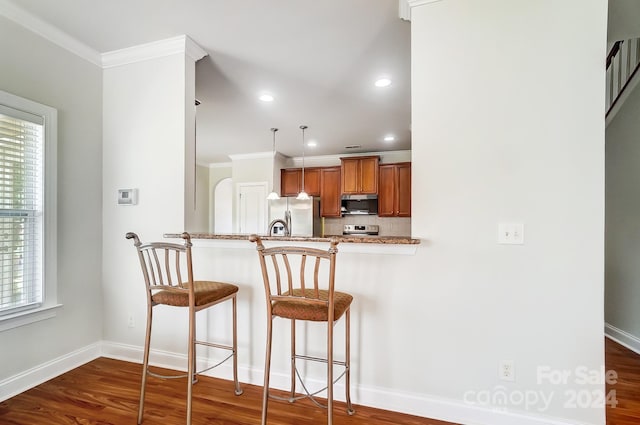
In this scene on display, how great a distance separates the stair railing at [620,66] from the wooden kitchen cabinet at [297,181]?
14.1 feet

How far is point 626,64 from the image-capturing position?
3.14 m

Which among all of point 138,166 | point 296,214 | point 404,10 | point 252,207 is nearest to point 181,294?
point 138,166

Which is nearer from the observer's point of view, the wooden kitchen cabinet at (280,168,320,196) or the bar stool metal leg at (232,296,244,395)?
the bar stool metal leg at (232,296,244,395)

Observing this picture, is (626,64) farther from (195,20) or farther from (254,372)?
(254,372)

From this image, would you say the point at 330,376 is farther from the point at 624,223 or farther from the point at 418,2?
the point at 624,223

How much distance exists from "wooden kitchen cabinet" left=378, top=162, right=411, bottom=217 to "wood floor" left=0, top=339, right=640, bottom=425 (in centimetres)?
357

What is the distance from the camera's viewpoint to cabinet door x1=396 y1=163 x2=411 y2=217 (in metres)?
5.47

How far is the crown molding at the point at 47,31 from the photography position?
6.50ft

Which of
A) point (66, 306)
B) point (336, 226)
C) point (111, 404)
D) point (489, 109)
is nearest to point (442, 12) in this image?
point (489, 109)

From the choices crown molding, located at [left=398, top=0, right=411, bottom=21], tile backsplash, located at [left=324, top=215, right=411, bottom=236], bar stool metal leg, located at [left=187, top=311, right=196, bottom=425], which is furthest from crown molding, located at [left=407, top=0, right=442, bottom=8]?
tile backsplash, located at [left=324, top=215, right=411, bottom=236]

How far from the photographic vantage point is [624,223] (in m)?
3.02

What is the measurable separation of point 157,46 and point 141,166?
3.13 ft

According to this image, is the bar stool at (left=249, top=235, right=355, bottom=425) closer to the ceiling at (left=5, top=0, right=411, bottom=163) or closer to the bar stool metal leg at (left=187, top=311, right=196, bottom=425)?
the bar stool metal leg at (left=187, top=311, right=196, bottom=425)

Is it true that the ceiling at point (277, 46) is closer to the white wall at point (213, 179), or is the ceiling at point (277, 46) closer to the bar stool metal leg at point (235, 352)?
the bar stool metal leg at point (235, 352)
